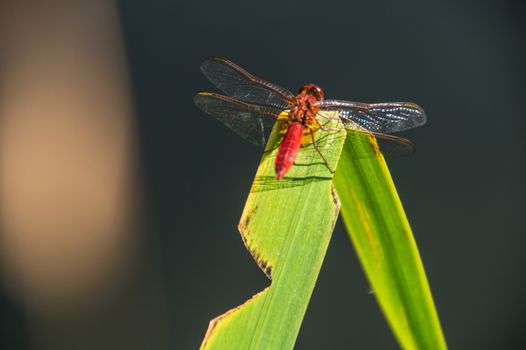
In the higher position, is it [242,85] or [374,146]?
[242,85]

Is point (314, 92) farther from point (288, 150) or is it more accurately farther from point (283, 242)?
point (283, 242)

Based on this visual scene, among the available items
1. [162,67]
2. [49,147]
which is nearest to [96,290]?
[49,147]

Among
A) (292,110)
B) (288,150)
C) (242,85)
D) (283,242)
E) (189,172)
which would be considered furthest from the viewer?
(189,172)

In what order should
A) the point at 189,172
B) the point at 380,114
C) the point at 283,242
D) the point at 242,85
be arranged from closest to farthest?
the point at 283,242, the point at 380,114, the point at 242,85, the point at 189,172

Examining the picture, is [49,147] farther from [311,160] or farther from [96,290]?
[311,160]

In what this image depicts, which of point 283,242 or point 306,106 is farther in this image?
point 306,106

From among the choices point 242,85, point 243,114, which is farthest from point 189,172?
point 243,114

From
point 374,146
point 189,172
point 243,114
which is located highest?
point 243,114

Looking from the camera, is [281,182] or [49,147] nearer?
[281,182]
